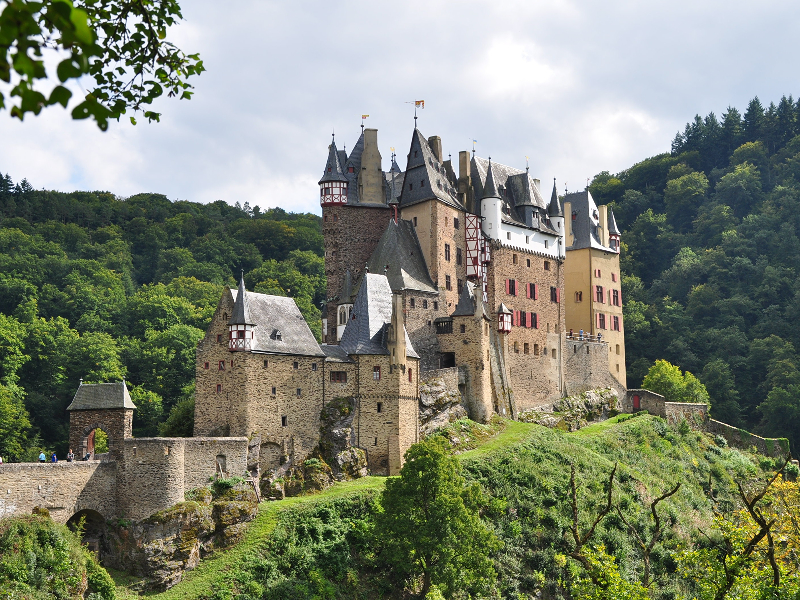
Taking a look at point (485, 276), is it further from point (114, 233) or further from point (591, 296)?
point (114, 233)

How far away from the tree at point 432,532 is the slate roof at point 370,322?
807 cm

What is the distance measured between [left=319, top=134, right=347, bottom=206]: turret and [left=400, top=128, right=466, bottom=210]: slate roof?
11.9 feet

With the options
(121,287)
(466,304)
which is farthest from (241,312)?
(121,287)

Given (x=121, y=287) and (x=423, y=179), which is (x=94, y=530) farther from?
(x=121, y=287)

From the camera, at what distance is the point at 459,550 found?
34.9 m

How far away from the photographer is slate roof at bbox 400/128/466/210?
171ft

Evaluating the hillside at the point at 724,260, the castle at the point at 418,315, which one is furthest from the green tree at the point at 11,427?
the hillside at the point at 724,260

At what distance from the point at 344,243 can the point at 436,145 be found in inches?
357

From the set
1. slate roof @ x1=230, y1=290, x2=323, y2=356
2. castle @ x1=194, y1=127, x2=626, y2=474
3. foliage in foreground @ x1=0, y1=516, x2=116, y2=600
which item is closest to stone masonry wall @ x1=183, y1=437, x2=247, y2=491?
castle @ x1=194, y1=127, x2=626, y2=474

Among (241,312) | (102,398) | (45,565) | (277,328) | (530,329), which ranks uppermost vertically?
(530,329)

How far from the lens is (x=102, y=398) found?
37281 millimetres

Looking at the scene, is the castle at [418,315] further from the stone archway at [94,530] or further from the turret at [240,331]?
the stone archway at [94,530]

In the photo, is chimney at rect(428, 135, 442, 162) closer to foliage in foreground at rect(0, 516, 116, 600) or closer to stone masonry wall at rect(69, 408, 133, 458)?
stone masonry wall at rect(69, 408, 133, 458)

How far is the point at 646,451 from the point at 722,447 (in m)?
10.1
